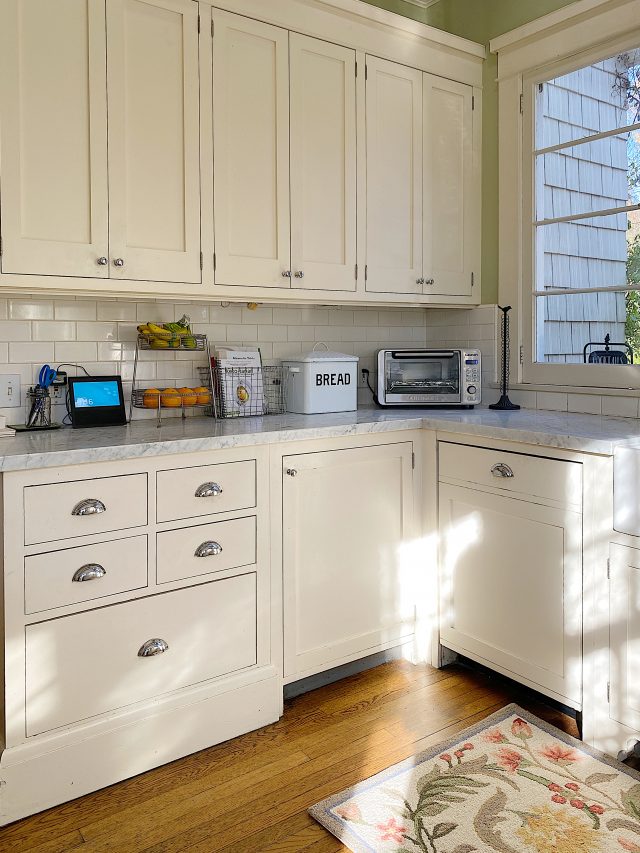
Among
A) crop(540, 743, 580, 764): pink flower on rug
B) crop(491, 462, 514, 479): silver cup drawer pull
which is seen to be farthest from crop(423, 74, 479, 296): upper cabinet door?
crop(540, 743, 580, 764): pink flower on rug

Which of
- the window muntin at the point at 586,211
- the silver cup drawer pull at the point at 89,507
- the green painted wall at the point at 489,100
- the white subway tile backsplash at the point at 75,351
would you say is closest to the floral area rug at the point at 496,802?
the silver cup drawer pull at the point at 89,507

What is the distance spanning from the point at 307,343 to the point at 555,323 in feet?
3.62

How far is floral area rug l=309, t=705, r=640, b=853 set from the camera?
176 centimetres

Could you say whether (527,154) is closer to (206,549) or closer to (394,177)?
(394,177)

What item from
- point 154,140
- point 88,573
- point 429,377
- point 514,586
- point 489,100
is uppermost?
point 489,100

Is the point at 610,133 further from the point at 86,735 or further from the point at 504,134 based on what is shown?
the point at 86,735

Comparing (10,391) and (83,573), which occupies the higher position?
(10,391)

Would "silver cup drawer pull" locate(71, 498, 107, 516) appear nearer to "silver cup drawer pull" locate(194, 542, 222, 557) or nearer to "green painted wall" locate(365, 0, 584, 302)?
"silver cup drawer pull" locate(194, 542, 222, 557)

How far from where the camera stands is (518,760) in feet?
6.87

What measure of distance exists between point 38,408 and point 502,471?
1.61 metres

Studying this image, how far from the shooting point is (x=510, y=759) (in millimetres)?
2100

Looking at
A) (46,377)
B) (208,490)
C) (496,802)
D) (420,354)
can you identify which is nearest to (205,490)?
(208,490)

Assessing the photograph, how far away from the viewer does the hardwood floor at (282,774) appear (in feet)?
5.90

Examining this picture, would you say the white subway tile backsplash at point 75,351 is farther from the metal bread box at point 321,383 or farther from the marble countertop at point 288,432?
the metal bread box at point 321,383
